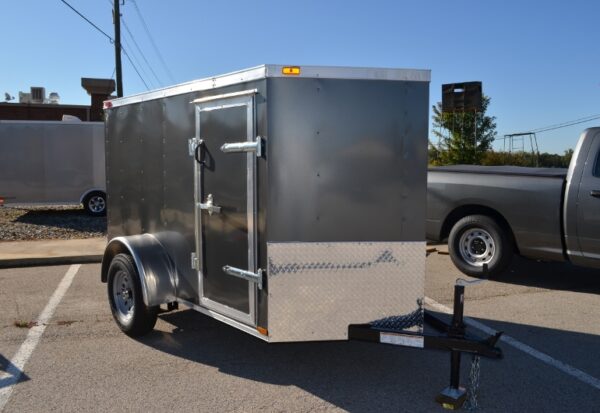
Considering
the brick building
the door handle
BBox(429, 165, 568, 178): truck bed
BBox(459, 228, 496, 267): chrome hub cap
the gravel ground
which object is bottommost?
the gravel ground

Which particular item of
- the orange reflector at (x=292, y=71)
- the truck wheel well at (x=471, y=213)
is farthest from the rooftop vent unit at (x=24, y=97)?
the orange reflector at (x=292, y=71)

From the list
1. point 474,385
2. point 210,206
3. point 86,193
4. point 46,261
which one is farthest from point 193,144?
point 86,193

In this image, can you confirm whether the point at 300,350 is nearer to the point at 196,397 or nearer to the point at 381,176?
the point at 196,397

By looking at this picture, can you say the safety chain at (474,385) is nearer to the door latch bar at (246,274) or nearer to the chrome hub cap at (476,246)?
the door latch bar at (246,274)

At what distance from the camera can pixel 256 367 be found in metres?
4.61

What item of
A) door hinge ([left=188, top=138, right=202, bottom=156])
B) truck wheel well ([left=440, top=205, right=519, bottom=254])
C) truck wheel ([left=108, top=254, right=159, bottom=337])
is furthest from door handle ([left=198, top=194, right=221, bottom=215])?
truck wheel well ([left=440, top=205, right=519, bottom=254])

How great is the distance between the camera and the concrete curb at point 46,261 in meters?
8.89

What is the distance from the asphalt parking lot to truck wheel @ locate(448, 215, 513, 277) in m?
1.08

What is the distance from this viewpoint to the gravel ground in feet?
39.1

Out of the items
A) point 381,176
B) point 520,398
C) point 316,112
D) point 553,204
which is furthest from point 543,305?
point 316,112

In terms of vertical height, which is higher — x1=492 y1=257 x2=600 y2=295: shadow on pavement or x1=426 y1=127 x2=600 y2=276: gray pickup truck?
x1=426 y1=127 x2=600 y2=276: gray pickup truck

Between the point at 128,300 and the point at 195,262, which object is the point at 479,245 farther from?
the point at 128,300

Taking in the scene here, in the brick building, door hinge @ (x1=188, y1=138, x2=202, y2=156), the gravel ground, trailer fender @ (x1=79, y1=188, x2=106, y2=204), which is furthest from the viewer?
the brick building

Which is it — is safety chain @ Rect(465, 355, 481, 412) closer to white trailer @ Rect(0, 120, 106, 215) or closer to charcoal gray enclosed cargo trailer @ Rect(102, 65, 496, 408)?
charcoal gray enclosed cargo trailer @ Rect(102, 65, 496, 408)
